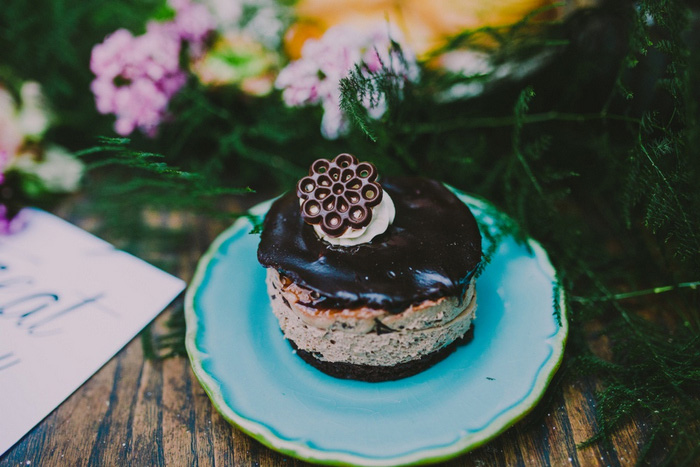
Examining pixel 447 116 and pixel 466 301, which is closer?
pixel 466 301

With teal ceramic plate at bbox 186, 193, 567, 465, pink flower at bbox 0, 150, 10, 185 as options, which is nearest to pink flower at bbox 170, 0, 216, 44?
pink flower at bbox 0, 150, 10, 185

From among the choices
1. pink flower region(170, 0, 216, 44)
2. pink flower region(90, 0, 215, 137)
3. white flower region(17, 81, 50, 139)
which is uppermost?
pink flower region(170, 0, 216, 44)

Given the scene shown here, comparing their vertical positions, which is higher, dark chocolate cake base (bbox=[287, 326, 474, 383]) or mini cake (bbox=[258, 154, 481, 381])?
mini cake (bbox=[258, 154, 481, 381])

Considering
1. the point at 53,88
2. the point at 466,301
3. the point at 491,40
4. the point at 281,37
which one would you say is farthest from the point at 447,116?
the point at 53,88

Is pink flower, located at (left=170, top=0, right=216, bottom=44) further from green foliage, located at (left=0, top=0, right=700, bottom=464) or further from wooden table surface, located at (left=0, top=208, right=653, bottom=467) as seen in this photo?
wooden table surface, located at (left=0, top=208, right=653, bottom=467)

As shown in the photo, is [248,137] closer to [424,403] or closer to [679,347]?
[424,403]

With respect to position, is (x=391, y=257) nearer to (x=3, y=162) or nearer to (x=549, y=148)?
(x=549, y=148)
